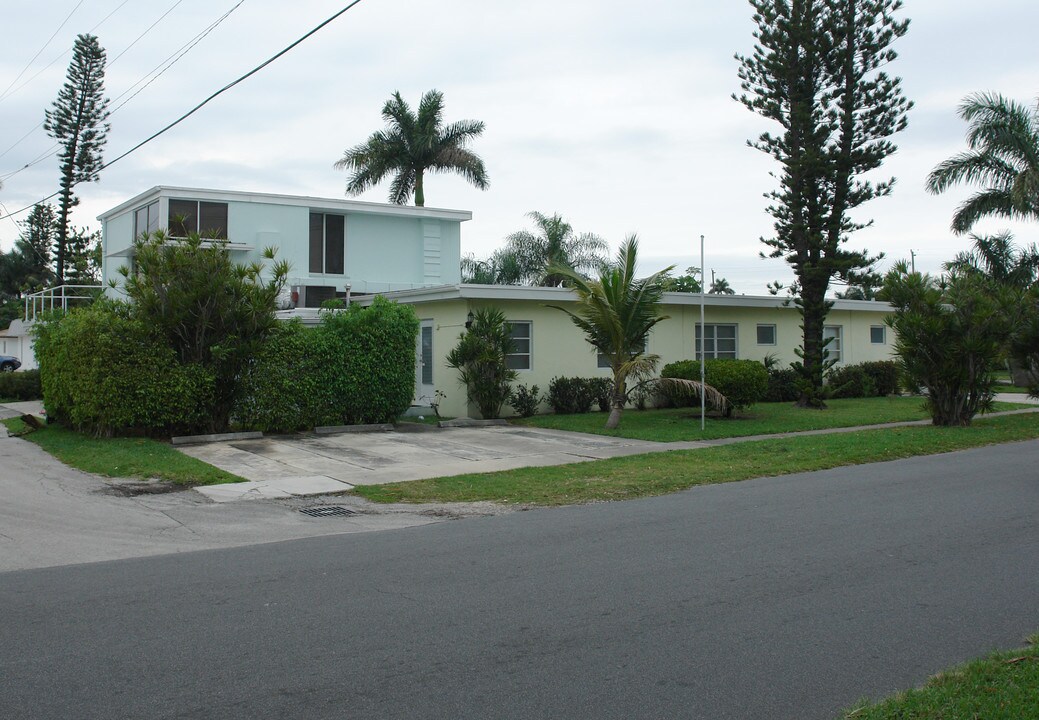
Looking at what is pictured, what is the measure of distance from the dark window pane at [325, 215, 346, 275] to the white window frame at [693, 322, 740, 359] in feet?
41.0

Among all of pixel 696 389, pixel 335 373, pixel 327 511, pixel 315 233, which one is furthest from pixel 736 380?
pixel 315 233

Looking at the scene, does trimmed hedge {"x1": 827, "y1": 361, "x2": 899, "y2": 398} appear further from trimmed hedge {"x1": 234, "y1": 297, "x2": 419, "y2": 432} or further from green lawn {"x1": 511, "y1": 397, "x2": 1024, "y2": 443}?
trimmed hedge {"x1": 234, "y1": 297, "x2": 419, "y2": 432}

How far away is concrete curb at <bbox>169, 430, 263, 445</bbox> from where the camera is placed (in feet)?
55.3

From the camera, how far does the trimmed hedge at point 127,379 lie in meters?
16.5

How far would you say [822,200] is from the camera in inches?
939

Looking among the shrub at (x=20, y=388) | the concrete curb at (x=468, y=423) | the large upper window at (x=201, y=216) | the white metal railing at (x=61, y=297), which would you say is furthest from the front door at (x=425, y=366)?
the shrub at (x=20, y=388)

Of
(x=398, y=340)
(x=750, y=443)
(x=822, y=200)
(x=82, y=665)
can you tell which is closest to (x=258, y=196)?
(x=398, y=340)

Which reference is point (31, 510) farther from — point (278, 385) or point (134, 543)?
point (278, 385)

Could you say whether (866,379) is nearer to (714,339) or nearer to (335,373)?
(714,339)

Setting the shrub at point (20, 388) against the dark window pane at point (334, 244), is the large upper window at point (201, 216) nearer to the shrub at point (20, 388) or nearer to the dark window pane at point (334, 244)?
the dark window pane at point (334, 244)

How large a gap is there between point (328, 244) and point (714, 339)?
13.4m

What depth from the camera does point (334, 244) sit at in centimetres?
3080

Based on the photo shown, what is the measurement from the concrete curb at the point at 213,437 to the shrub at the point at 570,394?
7913 millimetres

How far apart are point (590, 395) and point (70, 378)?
12001 millimetres
